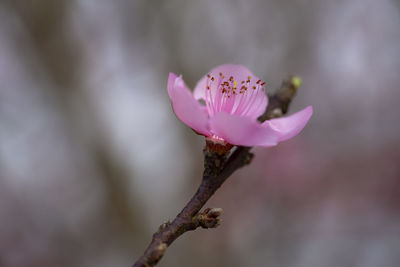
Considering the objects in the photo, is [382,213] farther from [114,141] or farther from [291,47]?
[114,141]

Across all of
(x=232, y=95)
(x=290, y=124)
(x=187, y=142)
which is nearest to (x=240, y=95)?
(x=232, y=95)

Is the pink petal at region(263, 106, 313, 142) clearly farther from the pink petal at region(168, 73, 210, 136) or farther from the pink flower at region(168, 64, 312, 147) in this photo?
the pink petal at region(168, 73, 210, 136)

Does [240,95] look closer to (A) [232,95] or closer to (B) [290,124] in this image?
(A) [232,95]

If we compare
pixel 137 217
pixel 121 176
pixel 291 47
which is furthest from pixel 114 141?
pixel 291 47

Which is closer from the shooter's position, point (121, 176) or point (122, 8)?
point (121, 176)

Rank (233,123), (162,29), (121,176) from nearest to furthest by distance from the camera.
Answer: (233,123) → (121,176) → (162,29)

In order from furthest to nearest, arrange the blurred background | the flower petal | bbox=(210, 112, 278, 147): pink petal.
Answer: the blurred background
the flower petal
bbox=(210, 112, 278, 147): pink petal

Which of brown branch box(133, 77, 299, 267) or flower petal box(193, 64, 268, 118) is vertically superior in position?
flower petal box(193, 64, 268, 118)

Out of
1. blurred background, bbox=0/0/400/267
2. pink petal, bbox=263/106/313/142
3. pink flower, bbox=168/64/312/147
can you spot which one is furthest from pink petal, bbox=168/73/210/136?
blurred background, bbox=0/0/400/267
